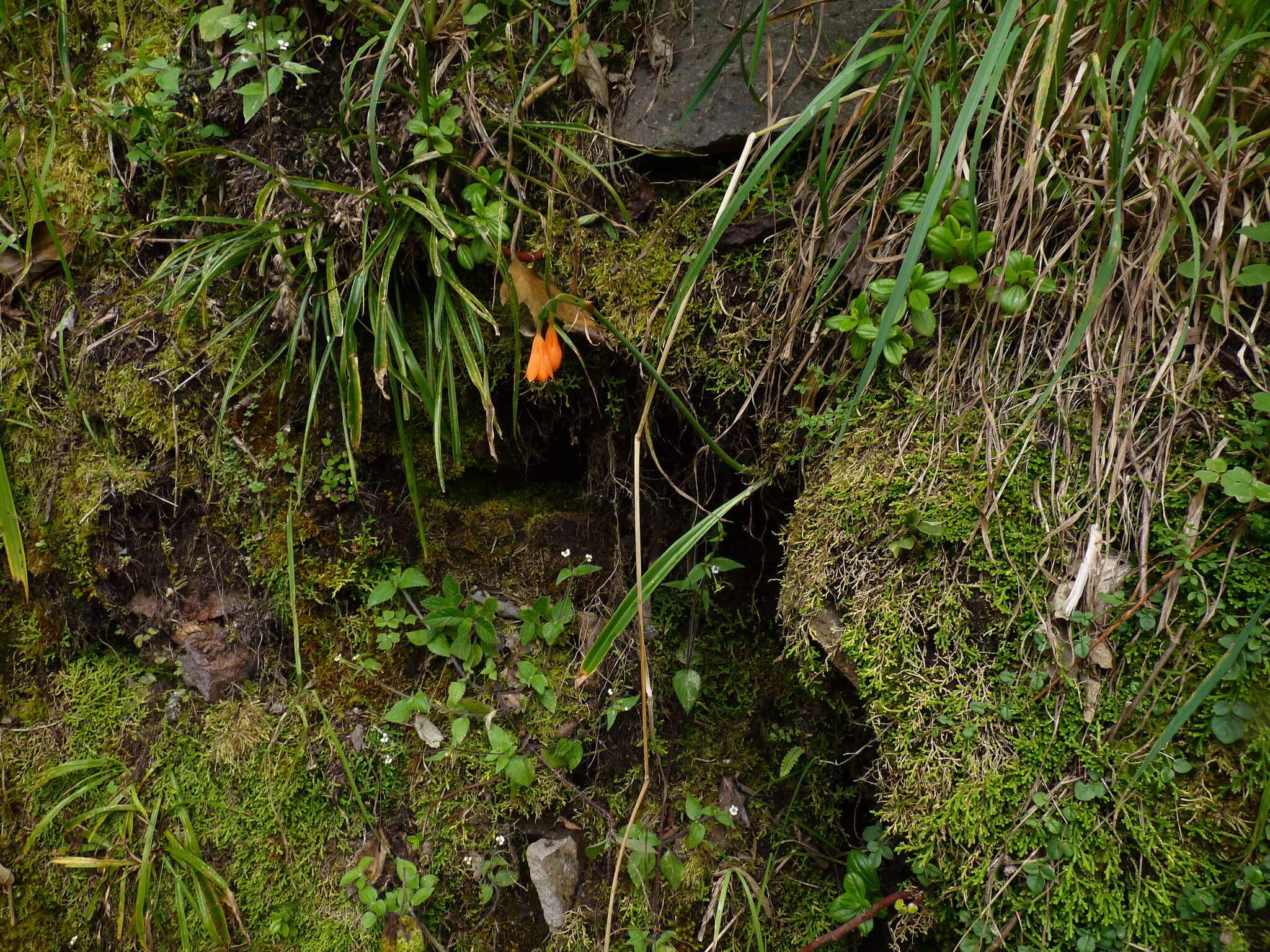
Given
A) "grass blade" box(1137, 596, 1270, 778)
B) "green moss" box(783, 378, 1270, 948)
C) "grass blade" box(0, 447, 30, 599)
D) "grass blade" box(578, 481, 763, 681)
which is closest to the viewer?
"grass blade" box(1137, 596, 1270, 778)

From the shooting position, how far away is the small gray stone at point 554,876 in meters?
1.84

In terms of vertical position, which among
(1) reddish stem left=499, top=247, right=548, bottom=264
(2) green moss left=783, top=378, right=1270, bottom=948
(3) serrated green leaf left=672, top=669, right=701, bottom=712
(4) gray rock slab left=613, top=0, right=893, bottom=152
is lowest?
(3) serrated green leaf left=672, top=669, right=701, bottom=712

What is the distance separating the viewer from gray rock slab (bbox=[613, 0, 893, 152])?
5.86 feet

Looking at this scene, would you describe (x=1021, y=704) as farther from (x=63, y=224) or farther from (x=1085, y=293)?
(x=63, y=224)

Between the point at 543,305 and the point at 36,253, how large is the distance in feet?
5.06

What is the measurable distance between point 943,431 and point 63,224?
245 cm

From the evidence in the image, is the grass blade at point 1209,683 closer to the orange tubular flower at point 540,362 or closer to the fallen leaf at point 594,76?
the orange tubular flower at point 540,362

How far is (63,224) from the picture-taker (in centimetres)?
217

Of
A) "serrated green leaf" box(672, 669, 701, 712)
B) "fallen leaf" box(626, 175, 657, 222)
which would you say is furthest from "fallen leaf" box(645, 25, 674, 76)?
"serrated green leaf" box(672, 669, 701, 712)

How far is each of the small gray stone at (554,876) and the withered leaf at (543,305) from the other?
1.27 meters

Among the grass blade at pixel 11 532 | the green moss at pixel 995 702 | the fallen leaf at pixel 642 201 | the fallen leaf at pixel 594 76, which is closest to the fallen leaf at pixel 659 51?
the fallen leaf at pixel 594 76

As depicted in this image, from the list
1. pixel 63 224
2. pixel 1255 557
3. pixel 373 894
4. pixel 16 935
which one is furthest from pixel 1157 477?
pixel 16 935

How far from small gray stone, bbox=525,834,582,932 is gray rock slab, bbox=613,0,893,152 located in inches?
69.4

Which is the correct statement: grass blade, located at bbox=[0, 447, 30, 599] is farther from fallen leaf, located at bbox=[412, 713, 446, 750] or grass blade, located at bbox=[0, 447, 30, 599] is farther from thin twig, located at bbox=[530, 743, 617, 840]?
thin twig, located at bbox=[530, 743, 617, 840]
